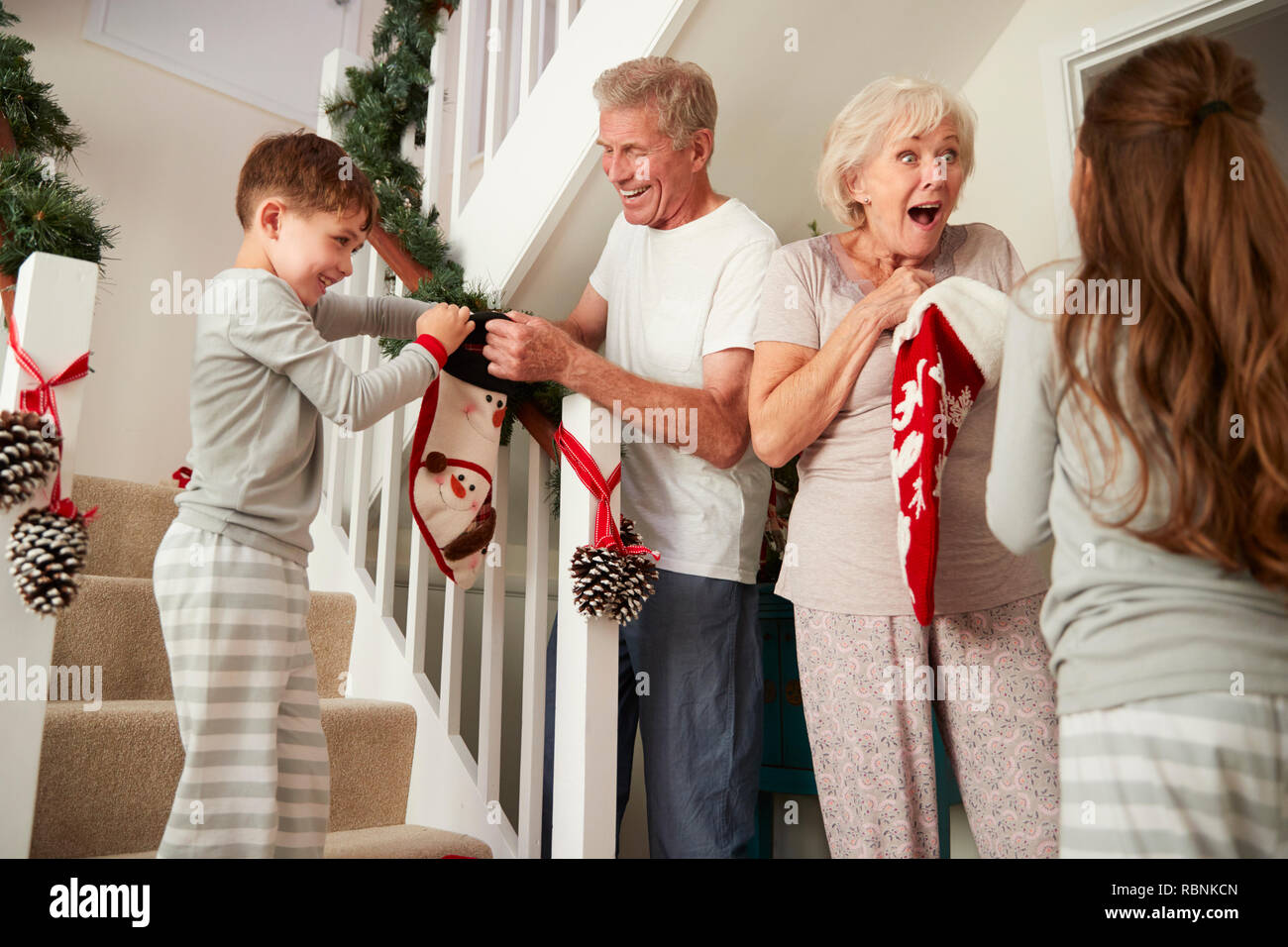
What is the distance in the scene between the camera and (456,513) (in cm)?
160

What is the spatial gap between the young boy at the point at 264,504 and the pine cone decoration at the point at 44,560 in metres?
0.12

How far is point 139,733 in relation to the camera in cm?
156

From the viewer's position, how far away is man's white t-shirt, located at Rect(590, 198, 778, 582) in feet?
5.47

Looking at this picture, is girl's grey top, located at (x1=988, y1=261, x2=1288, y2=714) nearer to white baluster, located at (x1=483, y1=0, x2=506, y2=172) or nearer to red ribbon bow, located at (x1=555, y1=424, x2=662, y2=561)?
red ribbon bow, located at (x1=555, y1=424, x2=662, y2=561)

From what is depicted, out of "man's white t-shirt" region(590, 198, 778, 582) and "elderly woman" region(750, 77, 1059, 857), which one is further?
"man's white t-shirt" region(590, 198, 778, 582)

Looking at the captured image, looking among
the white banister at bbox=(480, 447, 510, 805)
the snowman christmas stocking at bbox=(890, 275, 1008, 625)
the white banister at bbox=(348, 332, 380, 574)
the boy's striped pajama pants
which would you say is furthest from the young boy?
the white banister at bbox=(348, 332, 380, 574)

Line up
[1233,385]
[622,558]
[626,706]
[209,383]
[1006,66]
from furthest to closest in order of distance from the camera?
[1006,66] < [626,706] < [622,558] < [209,383] < [1233,385]

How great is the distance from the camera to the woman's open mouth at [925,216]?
5.03 feet

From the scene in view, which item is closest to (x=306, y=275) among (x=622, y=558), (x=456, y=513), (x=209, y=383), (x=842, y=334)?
(x=209, y=383)

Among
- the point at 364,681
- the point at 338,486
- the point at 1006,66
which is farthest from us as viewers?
the point at 1006,66

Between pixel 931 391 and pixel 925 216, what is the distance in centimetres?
38

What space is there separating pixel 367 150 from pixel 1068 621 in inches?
76.7

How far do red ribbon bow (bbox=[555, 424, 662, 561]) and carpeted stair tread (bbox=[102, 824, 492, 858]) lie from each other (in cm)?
64
